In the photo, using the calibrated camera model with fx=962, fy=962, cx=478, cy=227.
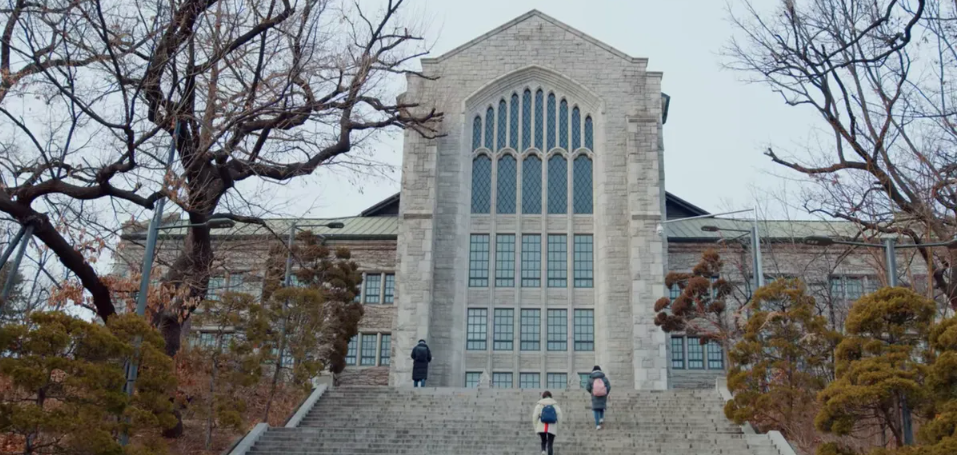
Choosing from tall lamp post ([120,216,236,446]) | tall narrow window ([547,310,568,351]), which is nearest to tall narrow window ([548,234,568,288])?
tall narrow window ([547,310,568,351])

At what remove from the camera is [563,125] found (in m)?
33.3

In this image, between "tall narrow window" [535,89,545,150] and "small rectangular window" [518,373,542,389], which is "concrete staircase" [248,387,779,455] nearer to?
"small rectangular window" [518,373,542,389]

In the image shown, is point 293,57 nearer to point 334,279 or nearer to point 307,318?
point 307,318

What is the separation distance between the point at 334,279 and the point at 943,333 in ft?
58.5

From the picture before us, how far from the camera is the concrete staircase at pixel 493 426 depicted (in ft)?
60.7

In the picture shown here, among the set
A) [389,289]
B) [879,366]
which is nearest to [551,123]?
[389,289]

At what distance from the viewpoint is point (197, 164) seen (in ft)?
55.3

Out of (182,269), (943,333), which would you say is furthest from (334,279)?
(943,333)

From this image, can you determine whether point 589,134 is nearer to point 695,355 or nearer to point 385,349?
point 695,355

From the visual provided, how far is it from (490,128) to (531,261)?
4.88 m

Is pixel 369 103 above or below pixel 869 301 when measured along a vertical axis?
above

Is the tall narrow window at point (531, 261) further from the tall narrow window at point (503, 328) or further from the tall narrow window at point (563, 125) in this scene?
the tall narrow window at point (563, 125)

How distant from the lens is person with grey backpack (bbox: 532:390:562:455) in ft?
56.0

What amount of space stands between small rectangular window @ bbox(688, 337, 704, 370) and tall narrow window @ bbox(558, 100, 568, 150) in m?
8.10
